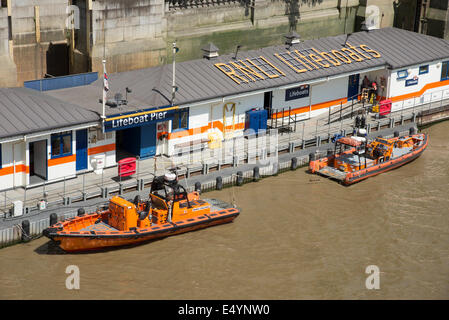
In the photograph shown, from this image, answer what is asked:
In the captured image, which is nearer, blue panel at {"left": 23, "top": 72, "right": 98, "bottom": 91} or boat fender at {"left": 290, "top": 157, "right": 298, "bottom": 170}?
blue panel at {"left": 23, "top": 72, "right": 98, "bottom": 91}

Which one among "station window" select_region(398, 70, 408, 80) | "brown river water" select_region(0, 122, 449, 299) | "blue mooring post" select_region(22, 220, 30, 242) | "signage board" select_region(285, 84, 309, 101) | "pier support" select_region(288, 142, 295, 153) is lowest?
"brown river water" select_region(0, 122, 449, 299)

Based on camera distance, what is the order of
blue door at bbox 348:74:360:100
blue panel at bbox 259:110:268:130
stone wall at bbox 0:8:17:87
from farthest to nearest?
blue door at bbox 348:74:360:100 < blue panel at bbox 259:110:268:130 < stone wall at bbox 0:8:17:87

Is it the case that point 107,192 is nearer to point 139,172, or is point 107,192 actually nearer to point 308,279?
point 139,172

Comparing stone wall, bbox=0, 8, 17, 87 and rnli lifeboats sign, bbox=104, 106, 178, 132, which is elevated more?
stone wall, bbox=0, 8, 17, 87

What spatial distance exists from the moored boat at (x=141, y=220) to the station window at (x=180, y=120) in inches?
266

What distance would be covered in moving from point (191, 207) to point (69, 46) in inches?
628

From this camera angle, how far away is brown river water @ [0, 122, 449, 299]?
3403cm

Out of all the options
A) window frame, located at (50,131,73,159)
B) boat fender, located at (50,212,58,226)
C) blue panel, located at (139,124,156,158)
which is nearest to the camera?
boat fender, located at (50,212,58,226)

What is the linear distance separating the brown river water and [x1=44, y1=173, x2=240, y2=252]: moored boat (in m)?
0.55

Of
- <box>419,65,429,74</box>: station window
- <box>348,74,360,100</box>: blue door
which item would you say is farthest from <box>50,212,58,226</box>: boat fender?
<box>419,65,429,74</box>: station window

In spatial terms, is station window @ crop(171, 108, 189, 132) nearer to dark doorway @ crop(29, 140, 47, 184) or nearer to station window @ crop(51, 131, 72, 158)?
station window @ crop(51, 131, 72, 158)

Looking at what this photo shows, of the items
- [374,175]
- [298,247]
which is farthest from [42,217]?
[374,175]

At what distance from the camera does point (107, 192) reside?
4075cm
